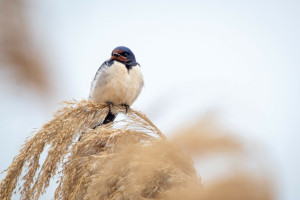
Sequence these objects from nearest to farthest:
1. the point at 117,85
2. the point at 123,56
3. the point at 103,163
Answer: the point at 103,163 < the point at 117,85 < the point at 123,56

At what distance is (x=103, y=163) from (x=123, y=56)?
10.9ft

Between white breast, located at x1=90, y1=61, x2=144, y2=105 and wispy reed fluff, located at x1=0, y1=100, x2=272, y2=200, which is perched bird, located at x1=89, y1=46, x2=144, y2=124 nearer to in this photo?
white breast, located at x1=90, y1=61, x2=144, y2=105

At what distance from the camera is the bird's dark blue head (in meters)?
5.50

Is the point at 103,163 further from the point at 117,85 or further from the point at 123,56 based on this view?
the point at 123,56

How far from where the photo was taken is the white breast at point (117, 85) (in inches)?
203

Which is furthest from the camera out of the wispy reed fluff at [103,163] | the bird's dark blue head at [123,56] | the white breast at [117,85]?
the bird's dark blue head at [123,56]

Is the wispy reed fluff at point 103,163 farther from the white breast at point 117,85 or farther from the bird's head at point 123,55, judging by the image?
the bird's head at point 123,55

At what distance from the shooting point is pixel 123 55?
555 centimetres

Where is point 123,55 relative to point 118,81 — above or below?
above

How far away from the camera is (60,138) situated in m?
2.66

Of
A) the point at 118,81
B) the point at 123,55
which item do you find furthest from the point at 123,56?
the point at 118,81

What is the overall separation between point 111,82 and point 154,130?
8.84 feet

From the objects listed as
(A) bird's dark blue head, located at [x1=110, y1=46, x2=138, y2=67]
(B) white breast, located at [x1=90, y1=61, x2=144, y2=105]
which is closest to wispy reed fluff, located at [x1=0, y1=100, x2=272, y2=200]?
(B) white breast, located at [x1=90, y1=61, x2=144, y2=105]

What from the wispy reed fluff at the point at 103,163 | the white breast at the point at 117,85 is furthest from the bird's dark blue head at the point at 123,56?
the wispy reed fluff at the point at 103,163
